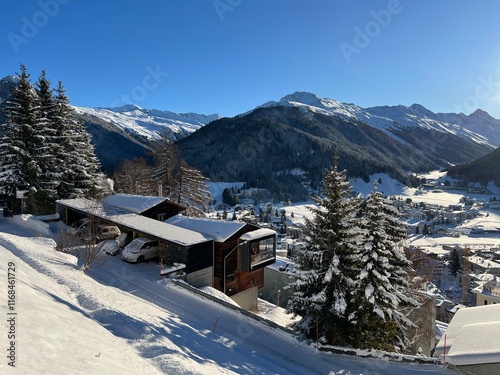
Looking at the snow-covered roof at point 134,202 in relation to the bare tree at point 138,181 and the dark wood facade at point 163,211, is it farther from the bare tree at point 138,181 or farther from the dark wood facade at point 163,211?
the bare tree at point 138,181

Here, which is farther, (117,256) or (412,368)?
(117,256)

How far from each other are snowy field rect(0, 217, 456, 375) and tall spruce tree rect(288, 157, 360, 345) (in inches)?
45.7

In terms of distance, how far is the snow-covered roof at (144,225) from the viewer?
63.2 feet

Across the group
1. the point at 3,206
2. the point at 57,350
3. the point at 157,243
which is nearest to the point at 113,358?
the point at 57,350

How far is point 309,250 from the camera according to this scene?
15188 mm

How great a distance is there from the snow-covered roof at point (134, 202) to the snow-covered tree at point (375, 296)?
1589 cm

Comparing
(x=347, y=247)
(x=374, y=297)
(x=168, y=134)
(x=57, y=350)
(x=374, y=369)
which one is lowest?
(x=374, y=369)

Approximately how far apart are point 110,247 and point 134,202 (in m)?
5.12

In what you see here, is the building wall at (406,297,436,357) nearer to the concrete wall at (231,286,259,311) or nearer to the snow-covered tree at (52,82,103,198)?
the concrete wall at (231,286,259,311)

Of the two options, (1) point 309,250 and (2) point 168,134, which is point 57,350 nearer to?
(1) point 309,250

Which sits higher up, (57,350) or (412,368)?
(57,350)

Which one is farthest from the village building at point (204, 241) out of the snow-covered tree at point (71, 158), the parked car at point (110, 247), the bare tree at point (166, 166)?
the bare tree at point (166, 166)

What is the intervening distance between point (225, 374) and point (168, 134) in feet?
109

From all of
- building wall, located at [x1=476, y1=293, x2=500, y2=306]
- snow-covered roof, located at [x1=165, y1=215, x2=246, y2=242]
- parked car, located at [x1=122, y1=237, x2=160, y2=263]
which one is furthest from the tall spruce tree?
building wall, located at [x1=476, y1=293, x2=500, y2=306]
